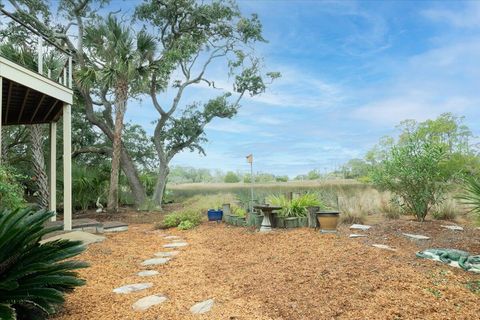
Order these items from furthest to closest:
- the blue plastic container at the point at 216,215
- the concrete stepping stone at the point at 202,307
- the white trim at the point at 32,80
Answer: the blue plastic container at the point at 216,215, the white trim at the point at 32,80, the concrete stepping stone at the point at 202,307

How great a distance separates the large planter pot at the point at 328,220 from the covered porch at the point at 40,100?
4.94 metres

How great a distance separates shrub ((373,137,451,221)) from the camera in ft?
22.7

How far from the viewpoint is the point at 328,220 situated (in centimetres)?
578

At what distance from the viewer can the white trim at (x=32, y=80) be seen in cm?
528

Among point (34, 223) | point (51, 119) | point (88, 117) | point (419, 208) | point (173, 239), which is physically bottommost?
point (173, 239)

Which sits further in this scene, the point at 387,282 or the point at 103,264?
the point at 103,264

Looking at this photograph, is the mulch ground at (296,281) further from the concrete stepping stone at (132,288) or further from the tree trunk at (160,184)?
the tree trunk at (160,184)

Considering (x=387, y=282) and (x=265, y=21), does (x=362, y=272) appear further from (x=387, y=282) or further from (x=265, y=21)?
(x=265, y=21)

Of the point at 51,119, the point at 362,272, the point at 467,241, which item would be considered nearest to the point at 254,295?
the point at 362,272

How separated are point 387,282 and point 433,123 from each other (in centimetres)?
1921

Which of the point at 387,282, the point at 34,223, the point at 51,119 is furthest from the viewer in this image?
the point at 51,119

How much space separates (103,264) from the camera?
4.72 m

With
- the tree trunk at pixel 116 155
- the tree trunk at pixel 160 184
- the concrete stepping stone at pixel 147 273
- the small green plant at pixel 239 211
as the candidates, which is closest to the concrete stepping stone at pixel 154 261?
the concrete stepping stone at pixel 147 273

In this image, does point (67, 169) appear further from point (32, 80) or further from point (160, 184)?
point (160, 184)
